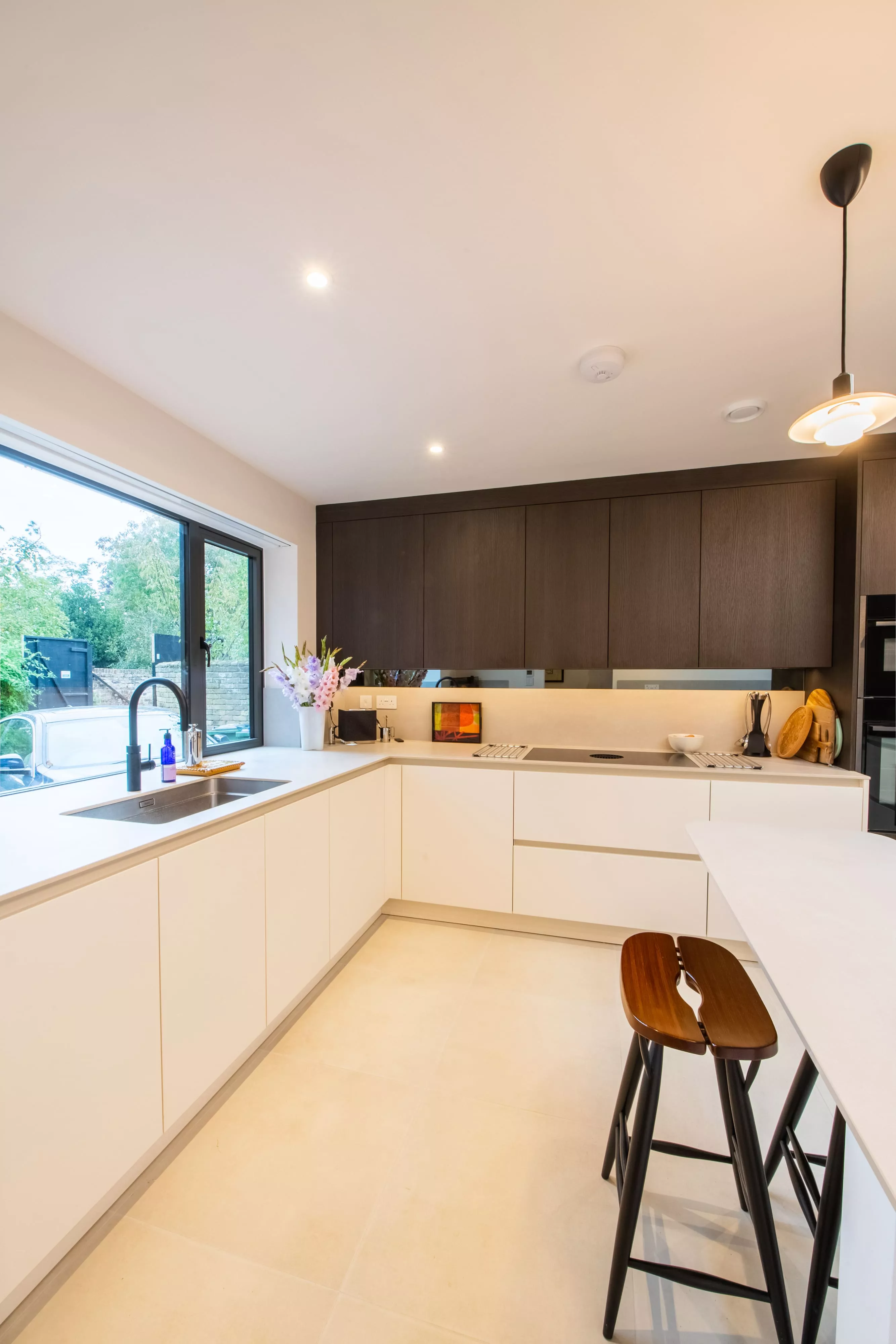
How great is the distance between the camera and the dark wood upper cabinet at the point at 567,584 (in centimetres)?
305

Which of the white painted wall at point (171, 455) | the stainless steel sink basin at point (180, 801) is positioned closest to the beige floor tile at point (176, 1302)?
the stainless steel sink basin at point (180, 801)

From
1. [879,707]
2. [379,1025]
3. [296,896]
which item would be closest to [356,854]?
[296,896]

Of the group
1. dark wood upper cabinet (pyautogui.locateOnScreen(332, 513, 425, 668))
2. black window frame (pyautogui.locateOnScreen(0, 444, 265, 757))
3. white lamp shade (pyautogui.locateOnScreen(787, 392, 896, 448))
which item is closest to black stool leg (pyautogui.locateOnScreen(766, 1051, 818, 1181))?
white lamp shade (pyautogui.locateOnScreen(787, 392, 896, 448))

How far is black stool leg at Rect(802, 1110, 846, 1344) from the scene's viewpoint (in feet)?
3.31

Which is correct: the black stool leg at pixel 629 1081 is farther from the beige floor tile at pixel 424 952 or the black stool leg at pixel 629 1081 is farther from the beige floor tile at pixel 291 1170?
the beige floor tile at pixel 424 952

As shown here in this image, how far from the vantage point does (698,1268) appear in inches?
48.0

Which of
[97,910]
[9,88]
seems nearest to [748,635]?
[97,910]

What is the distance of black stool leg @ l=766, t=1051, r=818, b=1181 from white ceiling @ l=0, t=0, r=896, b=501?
6.53 feet

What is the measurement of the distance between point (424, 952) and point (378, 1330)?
152 centimetres

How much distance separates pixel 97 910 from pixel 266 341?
1717 millimetres

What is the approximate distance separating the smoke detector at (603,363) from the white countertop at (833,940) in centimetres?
152

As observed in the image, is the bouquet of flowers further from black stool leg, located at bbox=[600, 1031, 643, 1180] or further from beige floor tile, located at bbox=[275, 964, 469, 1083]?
black stool leg, located at bbox=[600, 1031, 643, 1180]

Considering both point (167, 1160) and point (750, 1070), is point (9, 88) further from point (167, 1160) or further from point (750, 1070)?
point (750, 1070)

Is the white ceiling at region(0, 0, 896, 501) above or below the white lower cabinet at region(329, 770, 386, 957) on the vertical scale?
above
